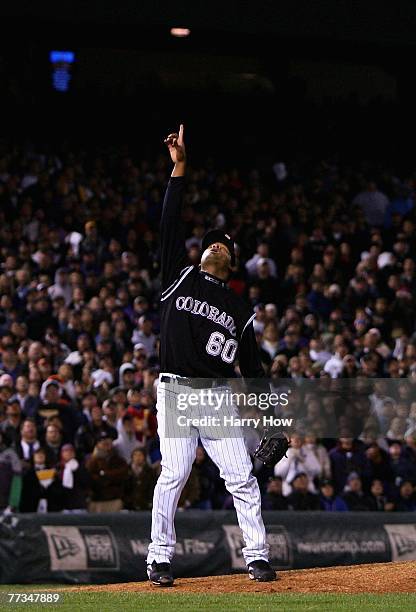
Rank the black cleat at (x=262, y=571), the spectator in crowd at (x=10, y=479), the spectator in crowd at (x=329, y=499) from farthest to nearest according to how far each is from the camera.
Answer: the spectator in crowd at (x=329, y=499) < the spectator in crowd at (x=10, y=479) < the black cleat at (x=262, y=571)

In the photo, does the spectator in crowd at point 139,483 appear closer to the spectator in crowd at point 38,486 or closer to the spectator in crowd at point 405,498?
the spectator in crowd at point 38,486

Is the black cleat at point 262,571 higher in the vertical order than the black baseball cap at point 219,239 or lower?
lower

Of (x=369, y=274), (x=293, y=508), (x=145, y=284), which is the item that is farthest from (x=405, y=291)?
(x=293, y=508)

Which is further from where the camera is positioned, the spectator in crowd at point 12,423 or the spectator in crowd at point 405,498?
the spectator in crowd at point 405,498

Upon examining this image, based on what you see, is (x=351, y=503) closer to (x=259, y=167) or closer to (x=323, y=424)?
(x=323, y=424)

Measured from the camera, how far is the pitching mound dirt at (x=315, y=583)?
6867 mm

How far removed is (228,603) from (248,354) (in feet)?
4.74

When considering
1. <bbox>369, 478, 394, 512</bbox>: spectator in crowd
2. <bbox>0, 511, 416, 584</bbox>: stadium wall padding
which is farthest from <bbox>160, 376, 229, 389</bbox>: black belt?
<bbox>369, 478, 394, 512</bbox>: spectator in crowd

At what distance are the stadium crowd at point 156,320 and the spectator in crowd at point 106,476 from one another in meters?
0.02

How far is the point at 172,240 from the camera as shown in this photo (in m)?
7.12

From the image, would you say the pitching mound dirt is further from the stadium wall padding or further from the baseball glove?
the stadium wall padding

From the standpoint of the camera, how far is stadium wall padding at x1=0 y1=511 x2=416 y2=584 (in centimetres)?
1157

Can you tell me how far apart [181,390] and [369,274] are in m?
10.2

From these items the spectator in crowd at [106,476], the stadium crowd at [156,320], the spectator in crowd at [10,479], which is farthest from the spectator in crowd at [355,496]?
the spectator in crowd at [10,479]
